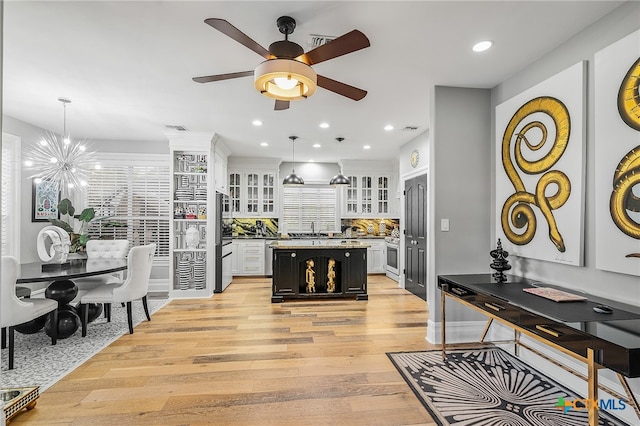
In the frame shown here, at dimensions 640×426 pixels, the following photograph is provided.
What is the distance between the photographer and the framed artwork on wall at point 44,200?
15.6 feet

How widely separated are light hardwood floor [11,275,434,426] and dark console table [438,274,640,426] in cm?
91

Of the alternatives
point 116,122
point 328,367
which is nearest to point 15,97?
point 116,122

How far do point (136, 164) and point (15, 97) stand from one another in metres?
2.08

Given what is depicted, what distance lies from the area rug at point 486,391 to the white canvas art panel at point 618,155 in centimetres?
106

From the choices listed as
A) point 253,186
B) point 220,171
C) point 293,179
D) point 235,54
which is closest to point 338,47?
point 235,54

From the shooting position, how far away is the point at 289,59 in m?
1.98

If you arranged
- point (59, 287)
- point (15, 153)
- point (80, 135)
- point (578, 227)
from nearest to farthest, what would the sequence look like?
point (578, 227)
point (59, 287)
point (15, 153)
point (80, 135)

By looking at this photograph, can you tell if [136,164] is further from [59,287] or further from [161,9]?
[161,9]

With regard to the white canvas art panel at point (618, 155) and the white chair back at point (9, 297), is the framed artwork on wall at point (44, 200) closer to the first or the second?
the white chair back at point (9, 297)

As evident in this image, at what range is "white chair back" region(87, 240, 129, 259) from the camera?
4.50 m

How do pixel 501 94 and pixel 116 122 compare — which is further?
pixel 116 122

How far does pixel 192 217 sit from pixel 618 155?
528 cm

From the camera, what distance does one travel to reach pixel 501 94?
3318mm

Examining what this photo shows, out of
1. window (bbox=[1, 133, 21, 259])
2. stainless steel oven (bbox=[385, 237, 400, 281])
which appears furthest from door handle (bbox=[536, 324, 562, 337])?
window (bbox=[1, 133, 21, 259])
